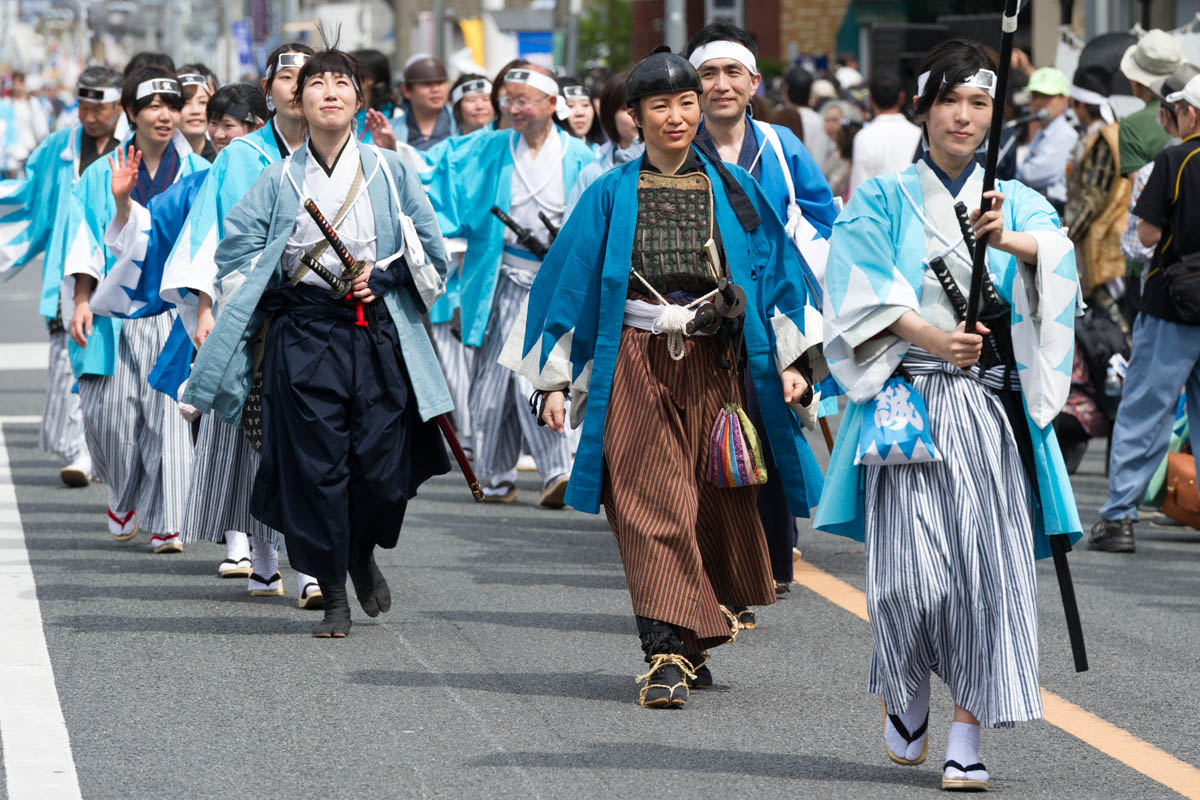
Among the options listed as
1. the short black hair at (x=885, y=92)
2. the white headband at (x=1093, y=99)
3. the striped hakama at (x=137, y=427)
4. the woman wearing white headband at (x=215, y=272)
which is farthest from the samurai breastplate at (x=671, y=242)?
the short black hair at (x=885, y=92)

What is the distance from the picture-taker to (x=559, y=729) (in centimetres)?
549

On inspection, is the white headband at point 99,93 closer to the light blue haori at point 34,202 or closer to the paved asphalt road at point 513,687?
the light blue haori at point 34,202

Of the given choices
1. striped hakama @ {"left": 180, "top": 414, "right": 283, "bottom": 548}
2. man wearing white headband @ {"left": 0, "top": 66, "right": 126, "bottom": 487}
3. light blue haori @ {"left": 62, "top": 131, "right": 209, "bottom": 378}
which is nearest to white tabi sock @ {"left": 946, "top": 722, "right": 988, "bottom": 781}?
striped hakama @ {"left": 180, "top": 414, "right": 283, "bottom": 548}

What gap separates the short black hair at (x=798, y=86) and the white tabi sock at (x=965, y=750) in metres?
11.7

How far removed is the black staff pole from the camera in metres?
4.39

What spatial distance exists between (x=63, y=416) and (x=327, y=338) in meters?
4.20

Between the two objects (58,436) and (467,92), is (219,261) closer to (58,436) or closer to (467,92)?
(58,436)

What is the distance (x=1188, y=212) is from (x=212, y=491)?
384cm

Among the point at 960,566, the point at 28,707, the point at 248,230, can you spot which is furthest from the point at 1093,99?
the point at 28,707

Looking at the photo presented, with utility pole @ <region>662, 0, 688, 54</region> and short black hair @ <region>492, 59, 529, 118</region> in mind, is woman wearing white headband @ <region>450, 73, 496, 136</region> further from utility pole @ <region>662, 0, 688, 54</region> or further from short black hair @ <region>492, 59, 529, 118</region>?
utility pole @ <region>662, 0, 688, 54</region>

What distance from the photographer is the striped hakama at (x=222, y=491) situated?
7262 millimetres

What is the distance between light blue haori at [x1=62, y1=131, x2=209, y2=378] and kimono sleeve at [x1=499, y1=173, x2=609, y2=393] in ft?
10.2

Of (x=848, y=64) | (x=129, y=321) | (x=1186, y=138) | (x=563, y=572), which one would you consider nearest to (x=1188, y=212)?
(x=1186, y=138)

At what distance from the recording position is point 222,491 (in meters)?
7.27
